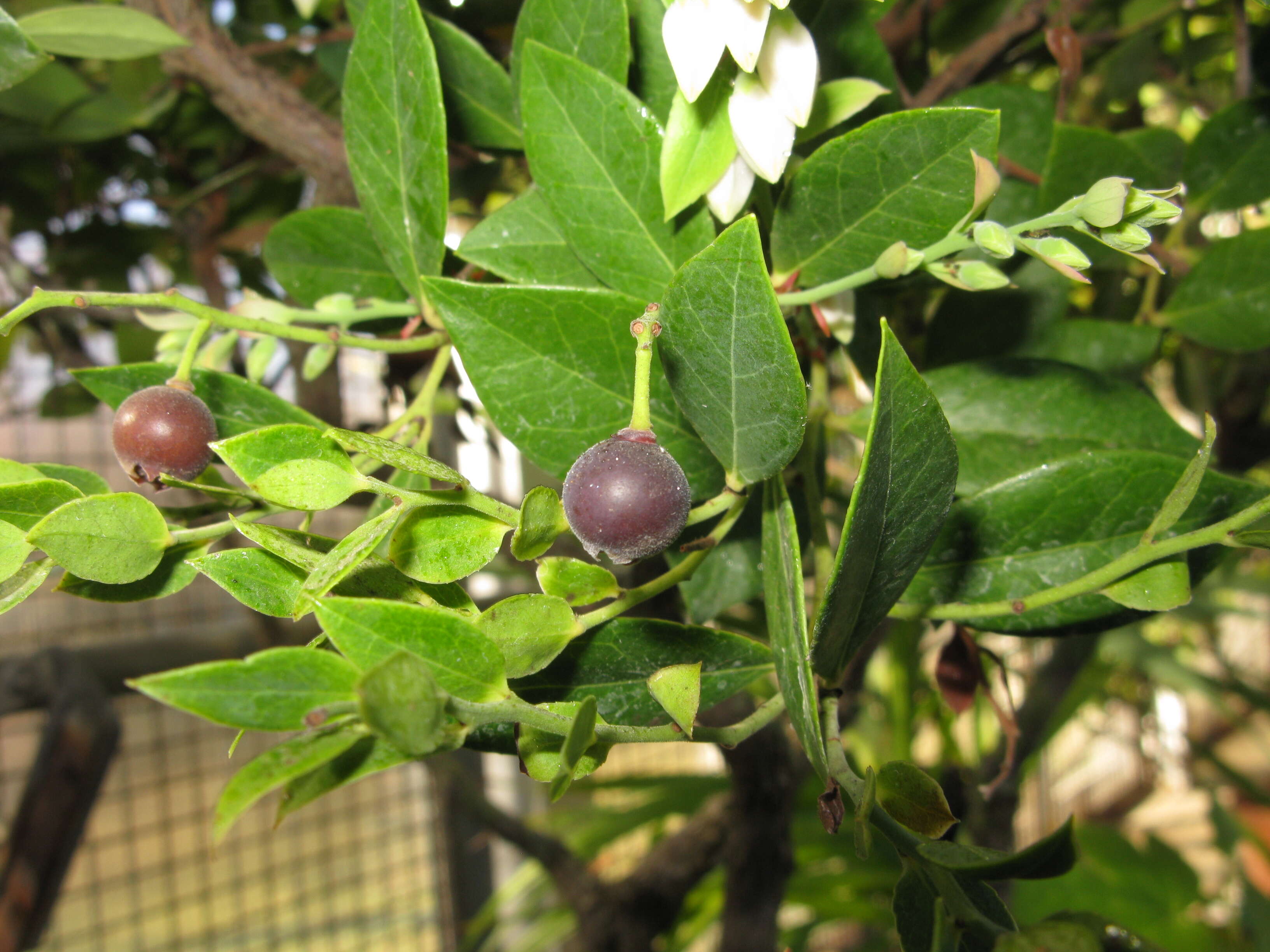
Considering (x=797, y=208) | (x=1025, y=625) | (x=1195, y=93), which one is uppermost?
(x=1195, y=93)

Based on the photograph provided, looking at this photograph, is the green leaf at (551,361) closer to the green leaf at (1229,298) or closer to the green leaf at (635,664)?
the green leaf at (635,664)

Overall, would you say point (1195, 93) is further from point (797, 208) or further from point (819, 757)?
Result: point (819, 757)

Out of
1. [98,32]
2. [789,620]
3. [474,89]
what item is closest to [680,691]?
[789,620]

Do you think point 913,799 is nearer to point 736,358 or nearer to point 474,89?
point 736,358

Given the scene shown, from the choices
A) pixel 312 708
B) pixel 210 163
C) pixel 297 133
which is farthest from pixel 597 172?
pixel 210 163

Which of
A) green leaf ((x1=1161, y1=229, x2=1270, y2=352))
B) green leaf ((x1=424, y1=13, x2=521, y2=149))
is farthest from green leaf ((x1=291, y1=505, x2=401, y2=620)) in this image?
green leaf ((x1=1161, y1=229, x2=1270, y2=352))

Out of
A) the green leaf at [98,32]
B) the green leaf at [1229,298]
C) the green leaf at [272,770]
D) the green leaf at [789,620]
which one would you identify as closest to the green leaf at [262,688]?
the green leaf at [272,770]
